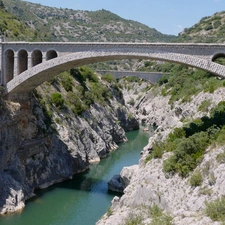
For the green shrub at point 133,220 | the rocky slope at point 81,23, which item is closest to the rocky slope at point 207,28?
the rocky slope at point 81,23

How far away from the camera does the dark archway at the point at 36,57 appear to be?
2577 centimetres

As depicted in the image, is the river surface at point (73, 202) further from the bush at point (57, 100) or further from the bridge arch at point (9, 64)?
the bridge arch at point (9, 64)

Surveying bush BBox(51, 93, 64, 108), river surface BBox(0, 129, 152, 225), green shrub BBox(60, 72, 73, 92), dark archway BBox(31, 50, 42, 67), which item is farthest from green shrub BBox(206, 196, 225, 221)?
green shrub BBox(60, 72, 73, 92)

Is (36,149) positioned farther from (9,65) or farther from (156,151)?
(156,151)

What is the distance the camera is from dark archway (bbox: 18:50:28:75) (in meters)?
26.4

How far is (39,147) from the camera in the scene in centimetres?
2652

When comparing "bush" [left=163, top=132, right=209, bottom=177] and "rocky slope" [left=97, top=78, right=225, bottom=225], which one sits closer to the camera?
"rocky slope" [left=97, top=78, right=225, bottom=225]

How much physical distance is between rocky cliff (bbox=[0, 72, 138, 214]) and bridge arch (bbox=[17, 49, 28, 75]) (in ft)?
7.55

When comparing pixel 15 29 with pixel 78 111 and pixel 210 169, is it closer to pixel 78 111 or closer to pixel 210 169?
pixel 78 111

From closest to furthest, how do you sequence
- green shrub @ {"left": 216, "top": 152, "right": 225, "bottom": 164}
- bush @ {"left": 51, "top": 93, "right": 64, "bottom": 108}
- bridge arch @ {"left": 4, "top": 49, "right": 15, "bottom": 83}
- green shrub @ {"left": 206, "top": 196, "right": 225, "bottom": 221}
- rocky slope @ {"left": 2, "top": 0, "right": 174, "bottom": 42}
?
green shrub @ {"left": 206, "top": 196, "right": 225, "bottom": 221} < green shrub @ {"left": 216, "top": 152, "right": 225, "bottom": 164} < bridge arch @ {"left": 4, "top": 49, "right": 15, "bottom": 83} < bush @ {"left": 51, "top": 93, "right": 64, "bottom": 108} < rocky slope @ {"left": 2, "top": 0, "right": 174, "bottom": 42}

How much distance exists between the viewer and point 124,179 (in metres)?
24.2

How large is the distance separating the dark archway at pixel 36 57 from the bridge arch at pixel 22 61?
0.87 m

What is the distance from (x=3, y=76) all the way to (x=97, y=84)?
18.4 m

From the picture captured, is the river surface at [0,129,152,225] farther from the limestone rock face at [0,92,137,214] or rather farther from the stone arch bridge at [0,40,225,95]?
the stone arch bridge at [0,40,225,95]
